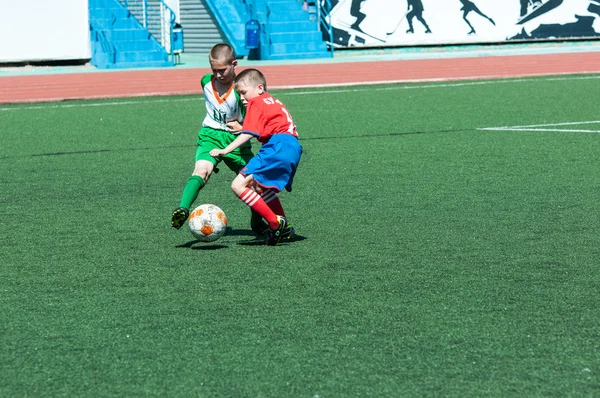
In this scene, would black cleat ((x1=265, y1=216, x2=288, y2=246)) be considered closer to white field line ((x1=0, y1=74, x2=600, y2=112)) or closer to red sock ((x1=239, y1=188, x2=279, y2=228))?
red sock ((x1=239, y1=188, x2=279, y2=228))

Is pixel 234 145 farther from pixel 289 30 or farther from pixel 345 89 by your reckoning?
pixel 289 30

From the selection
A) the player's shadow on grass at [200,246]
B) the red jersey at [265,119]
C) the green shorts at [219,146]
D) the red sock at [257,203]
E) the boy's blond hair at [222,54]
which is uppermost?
the boy's blond hair at [222,54]

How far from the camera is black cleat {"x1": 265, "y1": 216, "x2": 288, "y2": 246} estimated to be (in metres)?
7.25

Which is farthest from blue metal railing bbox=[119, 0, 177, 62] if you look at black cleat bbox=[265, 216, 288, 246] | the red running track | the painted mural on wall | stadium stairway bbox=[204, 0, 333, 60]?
black cleat bbox=[265, 216, 288, 246]

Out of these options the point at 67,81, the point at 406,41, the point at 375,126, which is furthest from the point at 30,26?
the point at 375,126

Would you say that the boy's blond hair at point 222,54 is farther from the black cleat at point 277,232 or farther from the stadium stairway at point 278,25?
the stadium stairway at point 278,25

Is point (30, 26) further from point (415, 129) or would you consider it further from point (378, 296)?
point (378, 296)

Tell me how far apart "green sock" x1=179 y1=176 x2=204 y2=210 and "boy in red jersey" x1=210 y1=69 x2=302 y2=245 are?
46 centimetres

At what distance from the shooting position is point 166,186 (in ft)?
32.9

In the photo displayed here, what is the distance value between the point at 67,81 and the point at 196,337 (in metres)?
19.7

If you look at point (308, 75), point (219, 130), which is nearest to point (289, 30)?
point (308, 75)

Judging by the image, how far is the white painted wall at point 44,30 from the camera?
28.6 m

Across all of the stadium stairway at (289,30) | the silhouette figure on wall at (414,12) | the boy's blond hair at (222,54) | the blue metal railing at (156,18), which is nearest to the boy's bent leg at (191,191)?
the boy's blond hair at (222,54)

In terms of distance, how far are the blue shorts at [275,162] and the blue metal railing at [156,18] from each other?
77.7 feet
